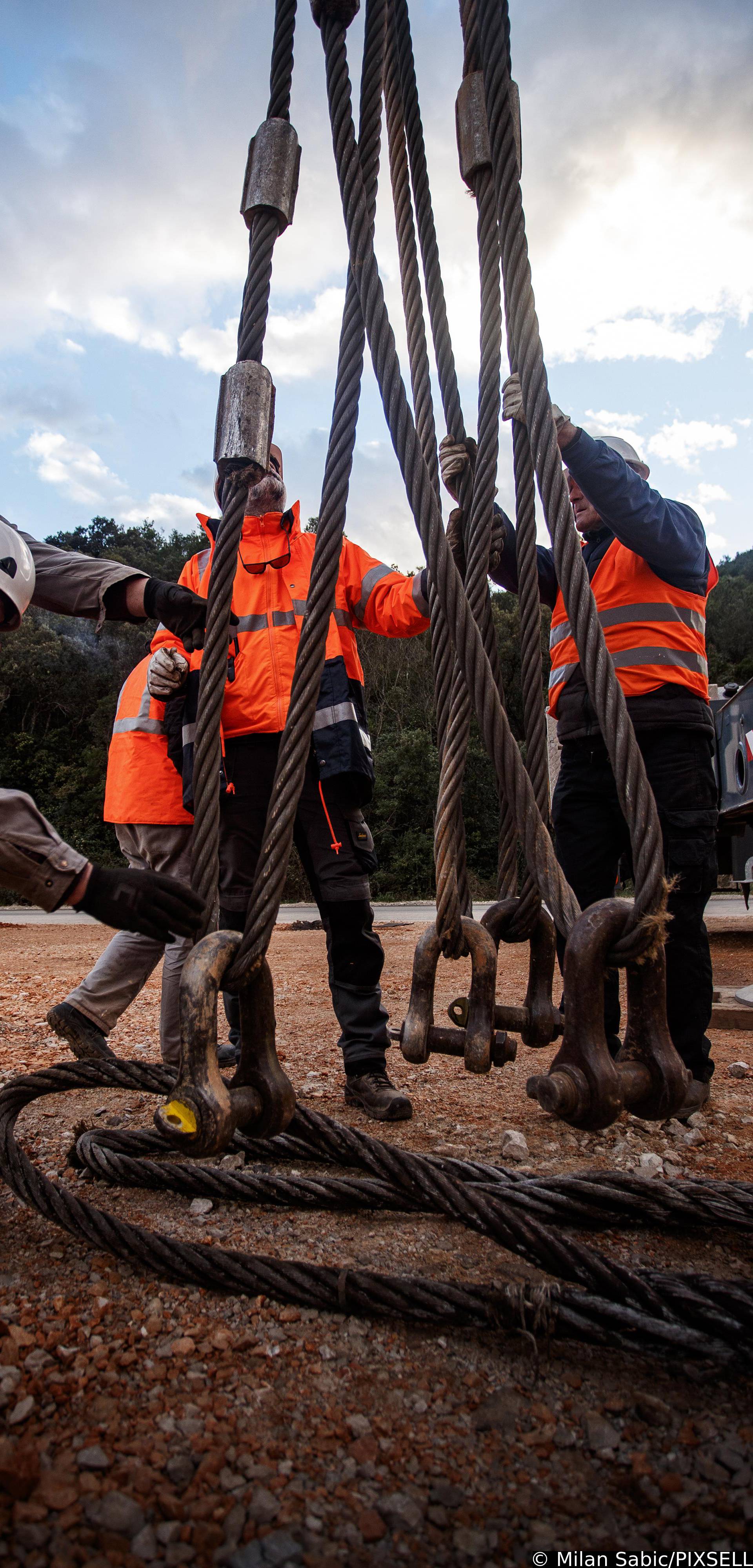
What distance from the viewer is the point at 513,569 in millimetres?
2494

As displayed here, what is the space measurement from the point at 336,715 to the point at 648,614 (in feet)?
3.27

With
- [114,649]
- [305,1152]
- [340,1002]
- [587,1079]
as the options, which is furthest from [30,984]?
[114,649]

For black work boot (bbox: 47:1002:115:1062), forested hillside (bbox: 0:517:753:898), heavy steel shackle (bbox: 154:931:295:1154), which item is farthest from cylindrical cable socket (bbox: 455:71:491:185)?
forested hillside (bbox: 0:517:753:898)

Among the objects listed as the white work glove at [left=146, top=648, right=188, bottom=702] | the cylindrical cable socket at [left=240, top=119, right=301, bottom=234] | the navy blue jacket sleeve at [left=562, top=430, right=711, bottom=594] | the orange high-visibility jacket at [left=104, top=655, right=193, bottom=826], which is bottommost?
the orange high-visibility jacket at [left=104, top=655, right=193, bottom=826]

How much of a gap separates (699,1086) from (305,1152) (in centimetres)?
119

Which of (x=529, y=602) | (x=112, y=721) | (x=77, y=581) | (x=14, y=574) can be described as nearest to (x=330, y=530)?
(x=529, y=602)

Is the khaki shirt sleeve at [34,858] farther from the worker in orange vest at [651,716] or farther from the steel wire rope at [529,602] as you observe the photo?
the worker in orange vest at [651,716]

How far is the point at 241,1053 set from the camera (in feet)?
4.17

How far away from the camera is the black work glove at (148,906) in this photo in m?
1.37

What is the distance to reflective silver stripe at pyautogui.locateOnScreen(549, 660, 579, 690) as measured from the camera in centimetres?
259

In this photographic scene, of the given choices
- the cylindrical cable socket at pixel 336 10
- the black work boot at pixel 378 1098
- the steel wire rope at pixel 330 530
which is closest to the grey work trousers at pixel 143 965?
the black work boot at pixel 378 1098

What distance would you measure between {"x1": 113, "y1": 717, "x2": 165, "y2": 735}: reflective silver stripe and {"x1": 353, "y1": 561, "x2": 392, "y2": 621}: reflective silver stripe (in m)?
0.80

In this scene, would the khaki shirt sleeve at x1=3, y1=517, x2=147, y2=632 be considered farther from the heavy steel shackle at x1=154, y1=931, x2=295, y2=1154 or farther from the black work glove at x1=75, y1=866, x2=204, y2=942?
the heavy steel shackle at x1=154, y1=931, x2=295, y2=1154

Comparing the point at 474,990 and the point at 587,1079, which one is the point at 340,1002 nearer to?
the point at 474,990
